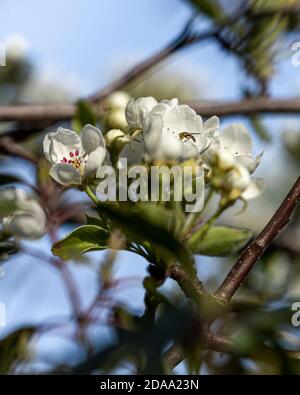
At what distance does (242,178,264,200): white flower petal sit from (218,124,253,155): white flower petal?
0.18 ft

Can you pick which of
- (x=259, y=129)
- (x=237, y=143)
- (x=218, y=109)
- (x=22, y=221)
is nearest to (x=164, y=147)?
(x=237, y=143)

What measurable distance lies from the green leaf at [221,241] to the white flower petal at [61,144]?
0.62 feet

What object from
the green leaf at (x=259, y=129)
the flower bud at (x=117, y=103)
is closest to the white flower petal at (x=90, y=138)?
the flower bud at (x=117, y=103)

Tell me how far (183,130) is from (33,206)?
289 mm

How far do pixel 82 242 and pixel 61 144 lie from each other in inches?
5.4

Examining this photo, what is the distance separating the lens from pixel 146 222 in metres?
0.88

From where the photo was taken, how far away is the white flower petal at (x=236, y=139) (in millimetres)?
1102

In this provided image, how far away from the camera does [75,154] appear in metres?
1.12

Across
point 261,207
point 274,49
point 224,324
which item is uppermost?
point 274,49

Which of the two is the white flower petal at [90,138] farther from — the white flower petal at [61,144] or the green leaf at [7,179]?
the green leaf at [7,179]

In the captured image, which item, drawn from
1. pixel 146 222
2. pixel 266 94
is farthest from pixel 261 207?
pixel 146 222

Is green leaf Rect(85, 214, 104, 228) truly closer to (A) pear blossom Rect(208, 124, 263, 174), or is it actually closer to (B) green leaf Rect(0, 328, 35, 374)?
(A) pear blossom Rect(208, 124, 263, 174)

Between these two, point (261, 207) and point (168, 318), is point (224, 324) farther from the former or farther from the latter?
point (261, 207)

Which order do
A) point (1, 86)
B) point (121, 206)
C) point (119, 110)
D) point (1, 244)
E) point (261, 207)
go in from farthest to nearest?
point (261, 207) → point (1, 86) → point (119, 110) → point (1, 244) → point (121, 206)
